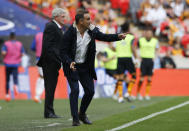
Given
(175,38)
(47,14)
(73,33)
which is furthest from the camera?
(175,38)

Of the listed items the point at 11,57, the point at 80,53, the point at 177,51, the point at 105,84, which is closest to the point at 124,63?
the point at 105,84

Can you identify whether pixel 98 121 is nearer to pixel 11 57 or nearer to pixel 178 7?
pixel 11 57

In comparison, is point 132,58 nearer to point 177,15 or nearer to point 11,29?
point 11,29

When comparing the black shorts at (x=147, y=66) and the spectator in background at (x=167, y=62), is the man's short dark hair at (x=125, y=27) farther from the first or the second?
the spectator in background at (x=167, y=62)

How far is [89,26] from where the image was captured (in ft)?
35.3

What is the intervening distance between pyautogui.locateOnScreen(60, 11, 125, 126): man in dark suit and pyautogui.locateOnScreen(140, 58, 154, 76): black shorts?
9.07 m

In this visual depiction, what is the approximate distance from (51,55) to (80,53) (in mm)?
2311

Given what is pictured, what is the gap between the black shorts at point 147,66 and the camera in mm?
19883

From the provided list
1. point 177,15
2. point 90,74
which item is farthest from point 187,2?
point 90,74

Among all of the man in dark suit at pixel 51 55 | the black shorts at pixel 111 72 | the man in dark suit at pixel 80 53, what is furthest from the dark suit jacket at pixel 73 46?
the black shorts at pixel 111 72

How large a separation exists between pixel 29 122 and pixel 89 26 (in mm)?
2335

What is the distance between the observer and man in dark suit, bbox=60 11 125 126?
10.6 meters

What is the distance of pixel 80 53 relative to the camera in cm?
1080

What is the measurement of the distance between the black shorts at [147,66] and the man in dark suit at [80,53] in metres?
9.07
